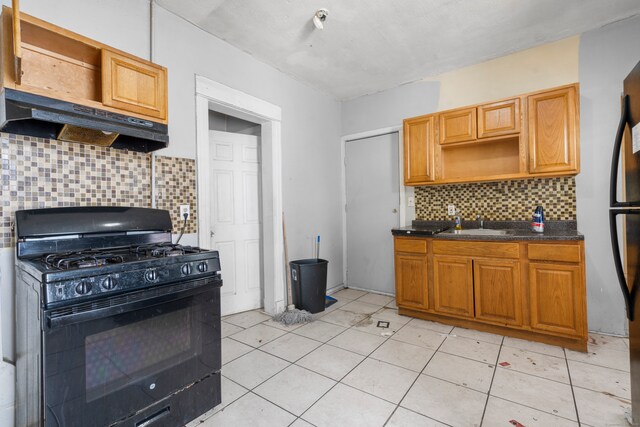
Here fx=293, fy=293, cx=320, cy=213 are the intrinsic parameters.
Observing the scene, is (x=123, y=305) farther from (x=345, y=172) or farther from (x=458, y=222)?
(x=345, y=172)

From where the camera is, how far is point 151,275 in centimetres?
142

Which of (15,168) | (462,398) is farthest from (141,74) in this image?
(462,398)

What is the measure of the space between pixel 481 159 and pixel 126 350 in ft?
11.7

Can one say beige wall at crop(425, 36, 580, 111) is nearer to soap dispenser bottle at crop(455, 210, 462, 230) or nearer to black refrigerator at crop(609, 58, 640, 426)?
soap dispenser bottle at crop(455, 210, 462, 230)

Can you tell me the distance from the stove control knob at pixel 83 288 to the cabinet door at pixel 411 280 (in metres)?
2.70

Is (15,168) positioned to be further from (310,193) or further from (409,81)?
(409,81)

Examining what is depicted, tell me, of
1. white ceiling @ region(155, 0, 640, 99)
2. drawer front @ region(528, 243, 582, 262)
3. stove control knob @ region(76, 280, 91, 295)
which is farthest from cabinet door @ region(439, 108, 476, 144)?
stove control knob @ region(76, 280, 91, 295)

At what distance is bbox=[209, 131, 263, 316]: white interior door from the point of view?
3.22 metres

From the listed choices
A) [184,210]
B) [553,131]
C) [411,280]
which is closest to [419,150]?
[553,131]

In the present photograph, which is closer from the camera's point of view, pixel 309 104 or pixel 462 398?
pixel 462 398

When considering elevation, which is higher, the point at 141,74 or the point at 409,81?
the point at 409,81

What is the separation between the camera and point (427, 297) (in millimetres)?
3010

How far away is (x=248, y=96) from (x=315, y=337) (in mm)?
2446

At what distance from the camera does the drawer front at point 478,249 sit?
258 centimetres
